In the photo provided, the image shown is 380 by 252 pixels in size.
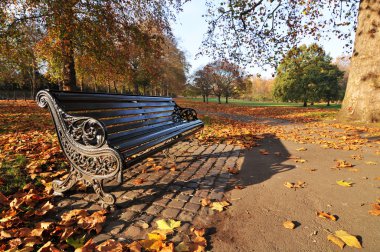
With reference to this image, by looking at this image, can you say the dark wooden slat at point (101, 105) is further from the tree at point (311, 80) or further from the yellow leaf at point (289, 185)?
the tree at point (311, 80)

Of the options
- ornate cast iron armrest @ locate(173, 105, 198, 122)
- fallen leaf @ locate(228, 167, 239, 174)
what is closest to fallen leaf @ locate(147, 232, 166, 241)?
fallen leaf @ locate(228, 167, 239, 174)

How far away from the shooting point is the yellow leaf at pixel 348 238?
1838 millimetres

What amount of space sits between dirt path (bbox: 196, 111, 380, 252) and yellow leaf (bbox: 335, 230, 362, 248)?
0.20 feet

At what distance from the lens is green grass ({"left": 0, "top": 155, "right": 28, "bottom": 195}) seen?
2.74 metres

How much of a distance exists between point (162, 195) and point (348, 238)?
6.36 feet

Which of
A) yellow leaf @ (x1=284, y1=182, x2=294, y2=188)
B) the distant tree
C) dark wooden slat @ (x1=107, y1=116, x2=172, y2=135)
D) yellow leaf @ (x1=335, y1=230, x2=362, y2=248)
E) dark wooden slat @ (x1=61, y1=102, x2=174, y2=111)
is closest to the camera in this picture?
yellow leaf @ (x1=335, y1=230, x2=362, y2=248)

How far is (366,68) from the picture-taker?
7.70 m

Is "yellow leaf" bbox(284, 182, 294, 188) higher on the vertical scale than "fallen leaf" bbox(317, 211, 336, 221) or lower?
higher

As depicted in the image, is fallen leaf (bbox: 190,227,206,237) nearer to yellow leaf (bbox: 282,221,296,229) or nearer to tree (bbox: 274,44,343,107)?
yellow leaf (bbox: 282,221,296,229)

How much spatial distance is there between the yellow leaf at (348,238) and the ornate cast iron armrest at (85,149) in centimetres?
211

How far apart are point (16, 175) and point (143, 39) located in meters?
7.93

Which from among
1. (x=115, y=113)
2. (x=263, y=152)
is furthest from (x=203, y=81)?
(x=115, y=113)

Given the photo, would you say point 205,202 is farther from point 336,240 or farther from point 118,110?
point 118,110

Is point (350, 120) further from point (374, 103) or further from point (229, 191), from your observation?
point (229, 191)
